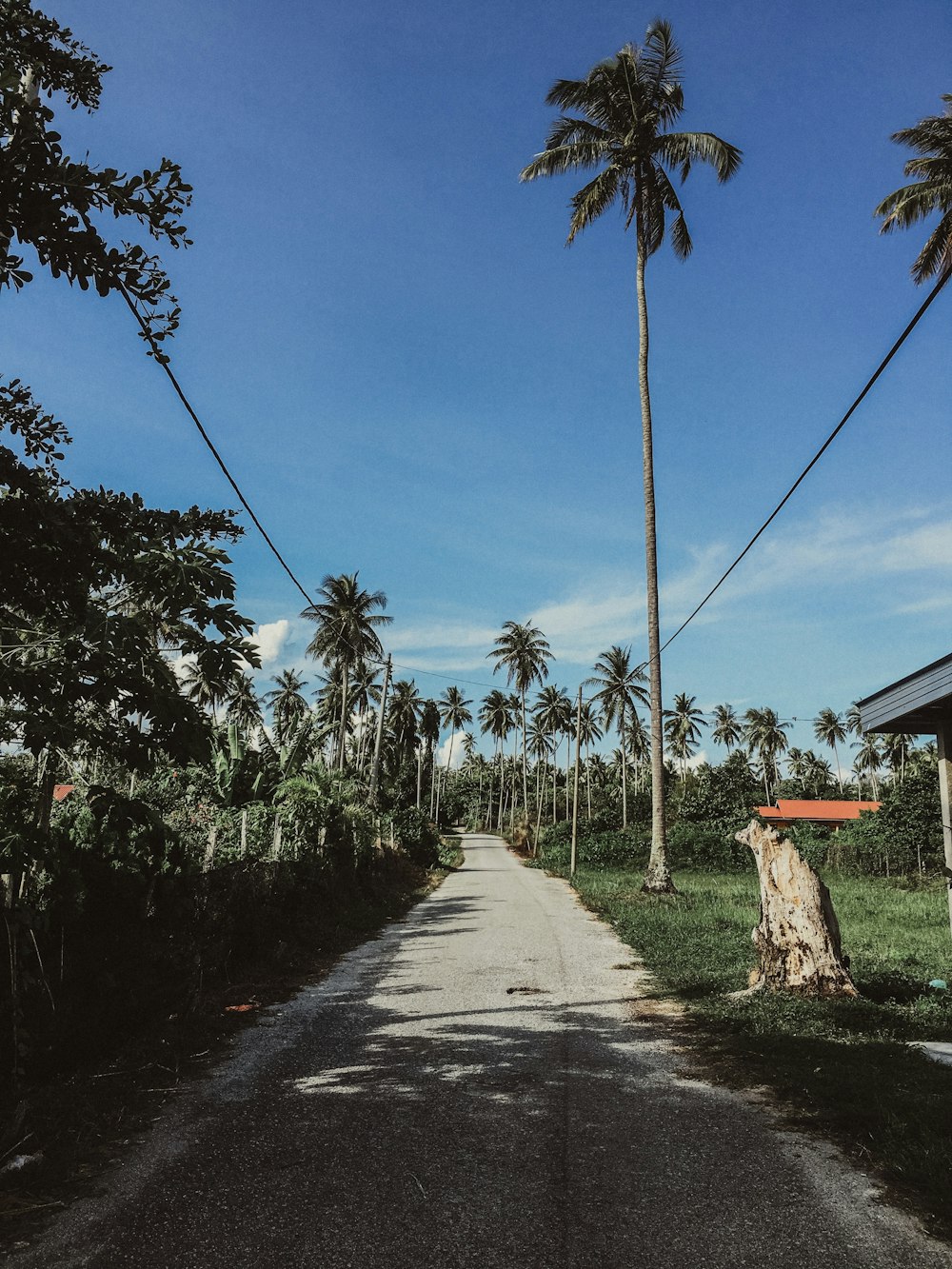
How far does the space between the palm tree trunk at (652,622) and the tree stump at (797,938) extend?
11.1 meters

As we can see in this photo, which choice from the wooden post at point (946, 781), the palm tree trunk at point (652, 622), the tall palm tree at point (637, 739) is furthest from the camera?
the tall palm tree at point (637, 739)

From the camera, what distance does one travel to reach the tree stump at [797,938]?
836cm

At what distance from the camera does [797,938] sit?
8.56 m

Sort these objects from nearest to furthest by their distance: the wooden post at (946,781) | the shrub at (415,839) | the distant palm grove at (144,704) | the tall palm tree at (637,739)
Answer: the distant palm grove at (144,704) → the wooden post at (946,781) → the shrub at (415,839) → the tall palm tree at (637,739)

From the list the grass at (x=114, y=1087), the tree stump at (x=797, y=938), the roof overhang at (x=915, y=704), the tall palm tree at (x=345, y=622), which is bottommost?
the grass at (x=114, y=1087)

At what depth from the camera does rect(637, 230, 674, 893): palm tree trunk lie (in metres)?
20.1

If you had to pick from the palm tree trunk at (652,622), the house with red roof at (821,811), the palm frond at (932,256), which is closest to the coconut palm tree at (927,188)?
the palm frond at (932,256)

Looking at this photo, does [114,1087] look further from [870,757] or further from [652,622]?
[870,757]

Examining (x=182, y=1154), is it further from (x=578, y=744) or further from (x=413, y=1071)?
(x=578, y=744)

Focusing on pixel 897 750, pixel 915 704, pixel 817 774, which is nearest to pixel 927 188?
pixel 915 704

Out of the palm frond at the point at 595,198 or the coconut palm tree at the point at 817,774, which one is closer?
the palm frond at the point at 595,198

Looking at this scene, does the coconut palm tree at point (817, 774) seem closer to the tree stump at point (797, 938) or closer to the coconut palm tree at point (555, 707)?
the coconut palm tree at point (555, 707)

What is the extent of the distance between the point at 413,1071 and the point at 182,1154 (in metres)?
2.01

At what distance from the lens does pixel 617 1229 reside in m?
3.55
